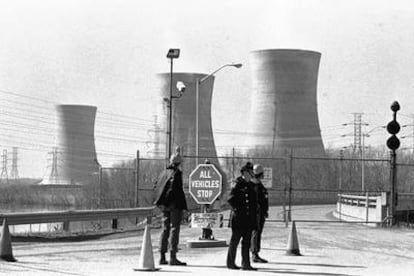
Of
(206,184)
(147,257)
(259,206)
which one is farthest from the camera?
(206,184)

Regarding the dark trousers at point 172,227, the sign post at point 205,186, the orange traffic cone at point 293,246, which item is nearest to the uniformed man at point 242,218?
the dark trousers at point 172,227

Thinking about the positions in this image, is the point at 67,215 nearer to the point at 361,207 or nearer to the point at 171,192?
the point at 171,192

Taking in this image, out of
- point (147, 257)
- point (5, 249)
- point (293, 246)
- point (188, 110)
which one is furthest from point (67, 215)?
point (188, 110)

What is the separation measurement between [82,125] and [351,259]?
67697 millimetres

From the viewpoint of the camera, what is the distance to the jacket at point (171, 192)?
12.0 metres

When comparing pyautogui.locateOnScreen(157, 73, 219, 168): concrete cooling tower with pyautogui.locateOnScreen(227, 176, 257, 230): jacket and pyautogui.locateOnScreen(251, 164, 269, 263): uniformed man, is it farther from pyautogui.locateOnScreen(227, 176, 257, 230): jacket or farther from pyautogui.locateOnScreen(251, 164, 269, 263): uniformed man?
pyautogui.locateOnScreen(227, 176, 257, 230): jacket

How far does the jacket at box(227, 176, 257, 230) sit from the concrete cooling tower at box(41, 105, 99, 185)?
62.2 meters

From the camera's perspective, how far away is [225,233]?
19391 mm

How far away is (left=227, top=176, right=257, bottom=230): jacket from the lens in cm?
1155

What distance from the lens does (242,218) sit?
11.6m

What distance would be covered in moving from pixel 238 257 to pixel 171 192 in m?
2.26

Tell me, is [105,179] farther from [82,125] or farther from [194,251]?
[194,251]

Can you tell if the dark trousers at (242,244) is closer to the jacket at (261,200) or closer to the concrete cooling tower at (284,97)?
the jacket at (261,200)

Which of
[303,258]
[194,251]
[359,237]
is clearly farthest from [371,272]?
[359,237]
